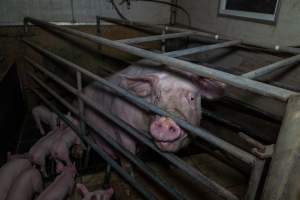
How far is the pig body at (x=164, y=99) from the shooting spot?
128 centimetres

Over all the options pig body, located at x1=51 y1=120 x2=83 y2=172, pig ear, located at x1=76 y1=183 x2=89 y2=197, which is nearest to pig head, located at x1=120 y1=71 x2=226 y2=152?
pig ear, located at x1=76 y1=183 x2=89 y2=197

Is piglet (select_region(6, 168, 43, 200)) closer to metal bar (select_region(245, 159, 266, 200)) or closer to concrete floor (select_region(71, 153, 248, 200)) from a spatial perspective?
concrete floor (select_region(71, 153, 248, 200))

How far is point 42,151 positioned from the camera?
2.14m

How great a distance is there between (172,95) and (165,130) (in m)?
0.28

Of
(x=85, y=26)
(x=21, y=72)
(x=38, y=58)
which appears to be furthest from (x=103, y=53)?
(x=21, y=72)

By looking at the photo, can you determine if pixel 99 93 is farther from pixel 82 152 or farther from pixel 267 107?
pixel 267 107

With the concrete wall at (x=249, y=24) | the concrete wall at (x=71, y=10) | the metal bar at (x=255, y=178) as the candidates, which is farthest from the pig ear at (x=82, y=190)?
the concrete wall at (x=71, y=10)

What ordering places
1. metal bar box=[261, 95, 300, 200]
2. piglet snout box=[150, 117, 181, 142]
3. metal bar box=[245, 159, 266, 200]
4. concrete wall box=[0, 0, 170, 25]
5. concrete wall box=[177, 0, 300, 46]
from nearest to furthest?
metal bar box=[261, 95, 300, 200] < metal bar box=[245, 159, 266, 200] < piglet snout box=[150, 117, 181, 142] < concrete wall box=[177, 0, 300, 46] < concrete wall box=[0, 0, 170, 25]

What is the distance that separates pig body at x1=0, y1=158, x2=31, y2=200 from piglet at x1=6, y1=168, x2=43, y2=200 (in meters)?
0.03

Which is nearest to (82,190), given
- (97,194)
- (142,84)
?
(97,194)

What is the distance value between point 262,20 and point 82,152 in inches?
77.3

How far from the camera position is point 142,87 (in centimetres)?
164

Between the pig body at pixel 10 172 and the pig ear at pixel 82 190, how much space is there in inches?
17.3

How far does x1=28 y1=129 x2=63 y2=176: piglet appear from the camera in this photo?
6.88 ft
